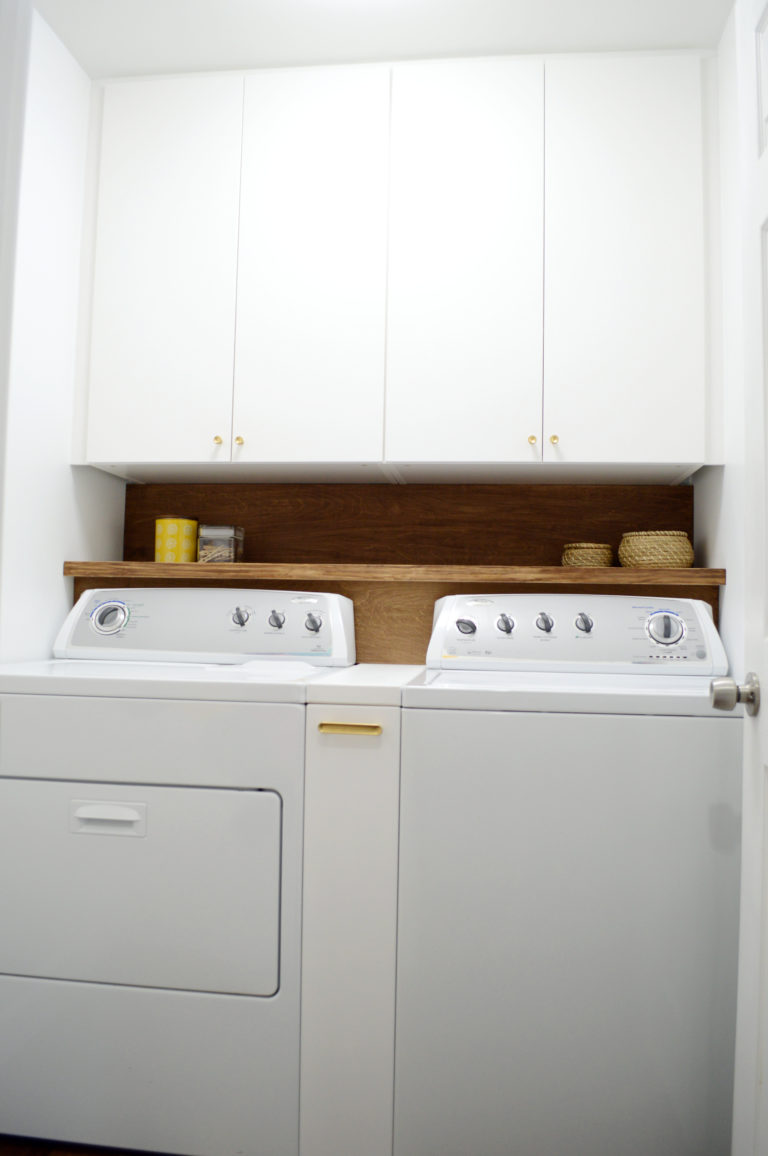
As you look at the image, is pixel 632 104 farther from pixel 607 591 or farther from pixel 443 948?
pixel 443 948

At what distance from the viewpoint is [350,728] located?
1.37 metres

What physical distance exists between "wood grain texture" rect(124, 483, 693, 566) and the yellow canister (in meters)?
0.15

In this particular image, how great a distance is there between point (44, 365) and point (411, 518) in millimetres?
987

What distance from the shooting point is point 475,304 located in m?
1.85

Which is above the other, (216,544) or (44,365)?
(44,365)

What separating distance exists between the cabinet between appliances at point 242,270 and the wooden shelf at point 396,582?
0.92 ft

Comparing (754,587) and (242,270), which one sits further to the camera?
(242,270)

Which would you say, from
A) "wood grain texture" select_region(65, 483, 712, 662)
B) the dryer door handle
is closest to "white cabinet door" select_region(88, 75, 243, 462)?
"wood grain texture" select_region(65, 483, 712, 662)

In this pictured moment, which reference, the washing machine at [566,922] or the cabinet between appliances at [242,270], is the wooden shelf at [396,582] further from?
the washing machine at [566,922]

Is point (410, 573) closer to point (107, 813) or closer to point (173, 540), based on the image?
point (173, 540)

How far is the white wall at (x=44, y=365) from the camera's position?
1764 mm

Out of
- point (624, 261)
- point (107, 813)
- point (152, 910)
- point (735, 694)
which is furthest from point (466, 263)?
point (152, 910)

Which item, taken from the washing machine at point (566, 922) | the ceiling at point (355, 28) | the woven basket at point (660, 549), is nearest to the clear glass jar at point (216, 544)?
the washing machine at point (566, 922)

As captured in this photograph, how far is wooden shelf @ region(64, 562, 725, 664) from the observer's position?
189 centimetres
